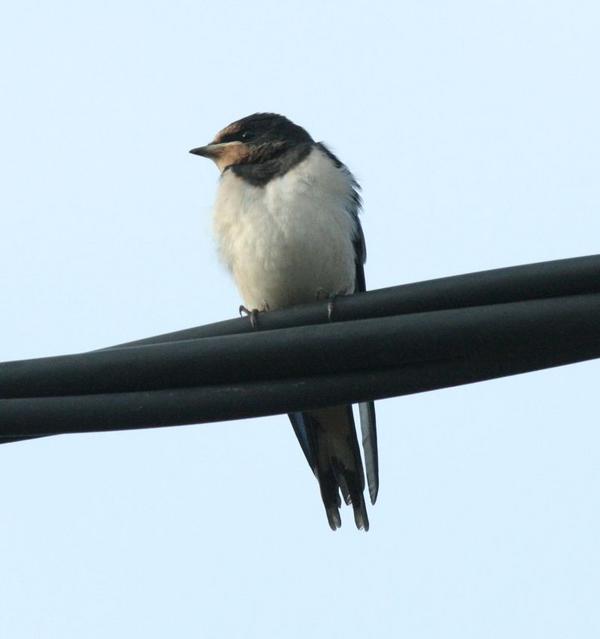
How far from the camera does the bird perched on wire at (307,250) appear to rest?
5289 mm

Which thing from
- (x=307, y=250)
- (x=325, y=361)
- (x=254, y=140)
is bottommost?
(x=325, y=361)

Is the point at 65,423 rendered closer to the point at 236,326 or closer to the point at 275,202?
the point at 236,326

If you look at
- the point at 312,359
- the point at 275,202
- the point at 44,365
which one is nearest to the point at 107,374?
the point at 44,365

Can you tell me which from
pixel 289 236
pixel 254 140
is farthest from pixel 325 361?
pixel 254 140

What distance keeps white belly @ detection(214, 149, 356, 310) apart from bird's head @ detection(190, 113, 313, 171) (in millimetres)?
277

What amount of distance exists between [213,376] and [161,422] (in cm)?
15

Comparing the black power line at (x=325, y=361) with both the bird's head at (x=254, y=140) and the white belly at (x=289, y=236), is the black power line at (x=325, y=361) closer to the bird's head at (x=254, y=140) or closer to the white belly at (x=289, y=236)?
the white belly at (x=289, y=236)

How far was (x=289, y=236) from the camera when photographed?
5270 millimetres

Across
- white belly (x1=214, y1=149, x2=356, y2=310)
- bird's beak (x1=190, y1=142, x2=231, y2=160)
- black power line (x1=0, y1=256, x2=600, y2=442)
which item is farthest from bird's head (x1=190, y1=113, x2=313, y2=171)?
black power line (x1=0, y1=256, x2=600, y2=442)

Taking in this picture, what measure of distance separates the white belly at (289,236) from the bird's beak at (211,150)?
0.46m

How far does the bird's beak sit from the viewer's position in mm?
6027

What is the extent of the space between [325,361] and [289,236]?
246 cm

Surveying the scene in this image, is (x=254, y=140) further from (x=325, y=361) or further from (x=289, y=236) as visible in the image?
(x=325, y=361)

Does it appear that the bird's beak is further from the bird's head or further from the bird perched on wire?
the bird perched on wire
